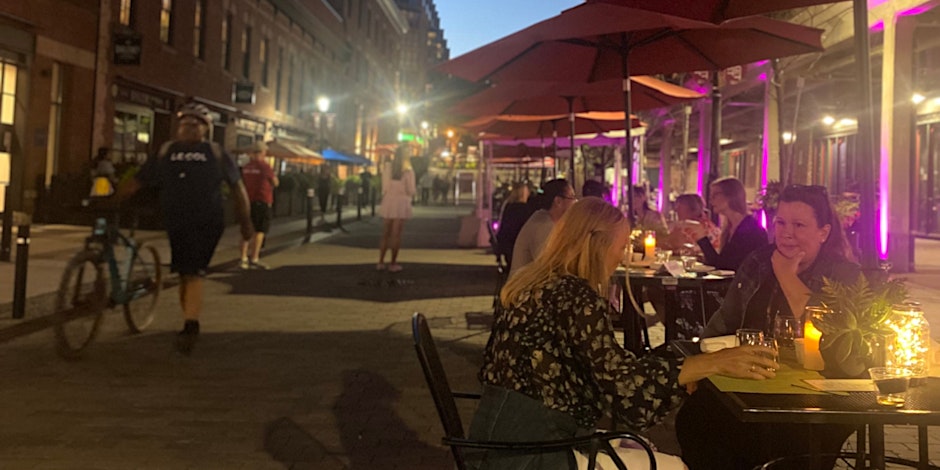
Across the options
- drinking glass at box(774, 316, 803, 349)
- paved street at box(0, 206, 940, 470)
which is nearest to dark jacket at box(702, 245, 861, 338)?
drinking glass at box(774, 316, 803, 349)

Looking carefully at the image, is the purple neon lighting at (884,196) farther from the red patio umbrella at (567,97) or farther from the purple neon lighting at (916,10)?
the red patio umbrella at (567,97)

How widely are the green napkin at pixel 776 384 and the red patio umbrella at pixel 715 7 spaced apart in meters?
3.15

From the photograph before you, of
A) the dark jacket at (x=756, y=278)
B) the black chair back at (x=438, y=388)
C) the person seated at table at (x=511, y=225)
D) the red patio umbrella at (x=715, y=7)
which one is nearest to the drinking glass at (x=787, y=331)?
the dark jacket at (x=756, y=278)

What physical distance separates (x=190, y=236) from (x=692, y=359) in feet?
17.5

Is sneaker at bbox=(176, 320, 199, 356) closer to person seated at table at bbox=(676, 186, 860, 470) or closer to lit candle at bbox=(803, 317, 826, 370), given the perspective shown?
person seated at table at bbox=(676, 186, 860, 470)

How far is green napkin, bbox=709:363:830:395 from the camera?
8.43 ft

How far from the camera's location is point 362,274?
13.6 m

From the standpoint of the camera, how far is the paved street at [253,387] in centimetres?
451

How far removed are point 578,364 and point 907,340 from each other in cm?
112

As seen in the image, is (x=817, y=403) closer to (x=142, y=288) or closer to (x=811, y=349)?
(x=811, y=349)

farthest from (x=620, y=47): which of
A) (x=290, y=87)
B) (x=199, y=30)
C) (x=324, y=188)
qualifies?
(x=290, y=87)

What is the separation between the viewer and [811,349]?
9.47ft

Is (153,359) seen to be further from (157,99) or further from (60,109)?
(157,99)

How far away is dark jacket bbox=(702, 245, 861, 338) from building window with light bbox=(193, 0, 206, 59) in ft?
82.0
